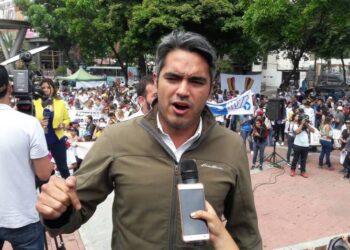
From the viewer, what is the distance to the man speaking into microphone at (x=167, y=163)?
1.76 meters

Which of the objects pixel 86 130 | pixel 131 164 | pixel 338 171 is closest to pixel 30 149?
pixel 131 164

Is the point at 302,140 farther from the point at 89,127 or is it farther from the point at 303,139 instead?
the point at 89,127

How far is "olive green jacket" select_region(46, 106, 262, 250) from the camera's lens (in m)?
1.76

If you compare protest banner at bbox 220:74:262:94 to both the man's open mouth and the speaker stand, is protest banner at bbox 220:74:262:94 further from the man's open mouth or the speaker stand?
the man's open mouth

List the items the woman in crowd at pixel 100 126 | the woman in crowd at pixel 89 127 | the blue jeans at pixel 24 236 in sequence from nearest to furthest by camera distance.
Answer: the blue jeans at pixel 24 236, the woman in crowd at pixel 100 126, the woman in crowd at pixel 89 127

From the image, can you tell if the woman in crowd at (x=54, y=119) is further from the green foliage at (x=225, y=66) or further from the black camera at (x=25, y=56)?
the green foliage at (x=225, y=66)

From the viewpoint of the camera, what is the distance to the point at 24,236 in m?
2.77

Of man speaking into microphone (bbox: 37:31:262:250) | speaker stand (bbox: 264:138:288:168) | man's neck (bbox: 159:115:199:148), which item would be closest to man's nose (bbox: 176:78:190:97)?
man speaking into microphone (bbox: 37:31:262:250)

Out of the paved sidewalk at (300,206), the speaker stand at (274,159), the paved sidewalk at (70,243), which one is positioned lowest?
→ the paved sidewalk at (300,206)

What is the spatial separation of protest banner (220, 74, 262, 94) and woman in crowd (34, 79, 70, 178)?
1208 cm

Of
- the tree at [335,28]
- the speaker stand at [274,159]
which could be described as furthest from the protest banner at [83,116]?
the tree at [335,28]

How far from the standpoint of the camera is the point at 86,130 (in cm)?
1060

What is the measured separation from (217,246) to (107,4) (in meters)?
24.9

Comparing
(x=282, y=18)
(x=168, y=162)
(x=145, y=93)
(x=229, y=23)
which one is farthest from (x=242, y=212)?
(x=229, y=23)
